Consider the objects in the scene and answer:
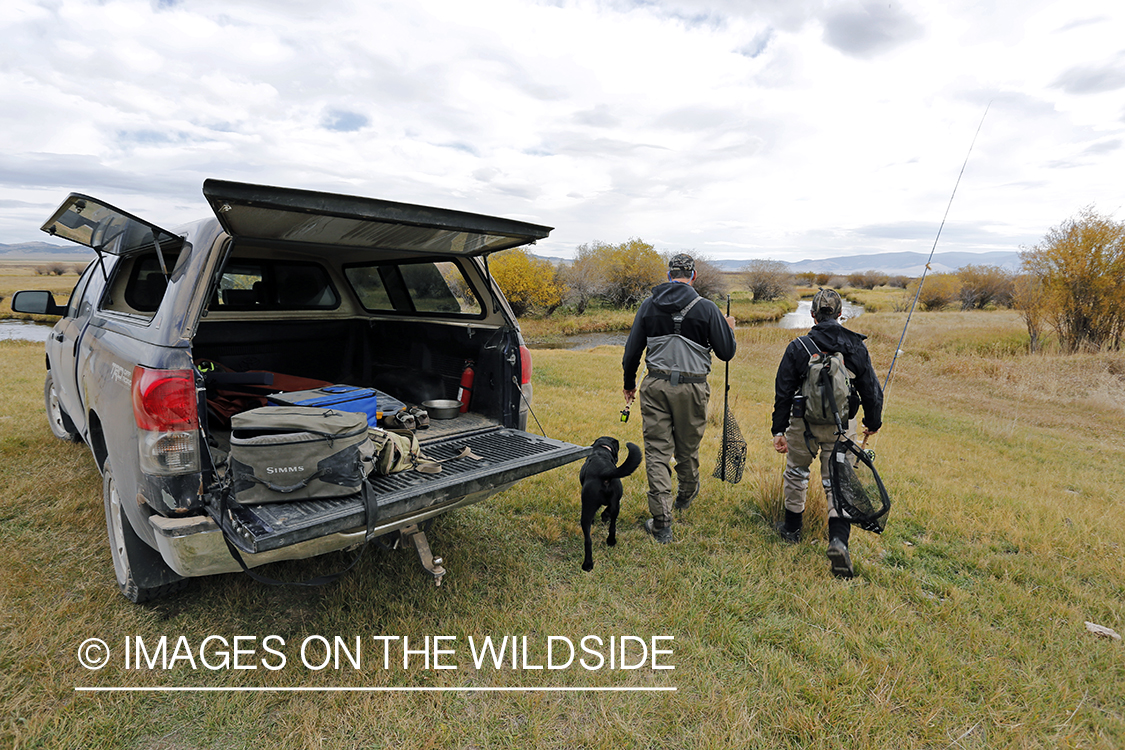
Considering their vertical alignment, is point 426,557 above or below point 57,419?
below

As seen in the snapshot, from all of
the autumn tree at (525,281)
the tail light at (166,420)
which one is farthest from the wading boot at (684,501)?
the autumn tree at (525,281)

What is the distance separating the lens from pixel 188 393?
92.6 inches

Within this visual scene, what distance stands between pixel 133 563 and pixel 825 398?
159 inches

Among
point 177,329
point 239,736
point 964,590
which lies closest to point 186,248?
point 177,329

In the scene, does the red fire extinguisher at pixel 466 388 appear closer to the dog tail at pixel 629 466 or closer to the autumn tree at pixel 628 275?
the dog tail at pixel 629 466

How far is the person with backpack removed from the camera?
3533 mm

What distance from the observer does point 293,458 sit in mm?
2336

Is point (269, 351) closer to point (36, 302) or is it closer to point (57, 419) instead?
point (36, 302)

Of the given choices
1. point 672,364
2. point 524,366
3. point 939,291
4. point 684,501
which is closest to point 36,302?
point 524,366

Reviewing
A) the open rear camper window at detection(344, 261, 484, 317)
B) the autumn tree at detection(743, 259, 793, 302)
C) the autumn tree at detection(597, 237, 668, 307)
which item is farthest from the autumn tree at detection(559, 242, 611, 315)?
the open rear camper window at detection(344, 261, 484, 317)

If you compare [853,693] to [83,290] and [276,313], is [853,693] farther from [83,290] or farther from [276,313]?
[83,290]

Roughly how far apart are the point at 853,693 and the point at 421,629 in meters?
2.09

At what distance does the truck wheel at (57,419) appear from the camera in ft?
17.0

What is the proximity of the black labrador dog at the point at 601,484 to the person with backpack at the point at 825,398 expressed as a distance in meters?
1.15
